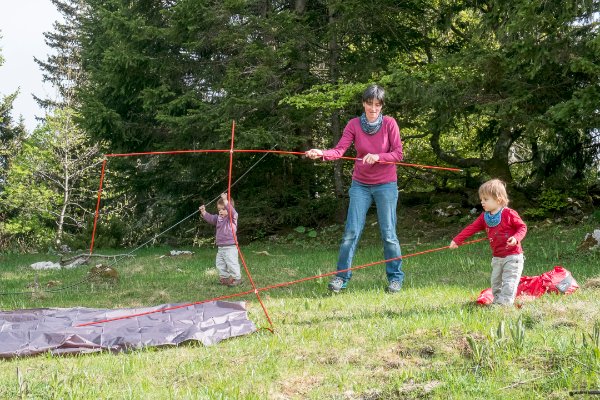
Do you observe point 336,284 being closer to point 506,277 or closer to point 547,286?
point 506,277

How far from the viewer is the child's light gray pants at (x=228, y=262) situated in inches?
308

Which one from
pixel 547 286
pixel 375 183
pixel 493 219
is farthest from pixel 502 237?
pixel 375 183

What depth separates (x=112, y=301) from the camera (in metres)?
6.88

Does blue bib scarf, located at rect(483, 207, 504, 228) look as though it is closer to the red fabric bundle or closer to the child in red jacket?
the child in red jacket

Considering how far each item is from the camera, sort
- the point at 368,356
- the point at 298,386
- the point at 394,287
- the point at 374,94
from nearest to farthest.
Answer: the point at 298,386, the point at 368,356, the point at 374,94, the point at 394,287

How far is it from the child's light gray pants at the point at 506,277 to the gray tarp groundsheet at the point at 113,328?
2.02 metres

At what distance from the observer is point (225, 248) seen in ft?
26.0

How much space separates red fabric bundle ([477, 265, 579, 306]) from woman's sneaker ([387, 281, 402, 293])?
2.94 ft

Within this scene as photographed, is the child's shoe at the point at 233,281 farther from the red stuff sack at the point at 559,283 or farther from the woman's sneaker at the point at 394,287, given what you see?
the red stuff sack at the point at 559,283

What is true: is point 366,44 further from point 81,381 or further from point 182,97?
point 81,381

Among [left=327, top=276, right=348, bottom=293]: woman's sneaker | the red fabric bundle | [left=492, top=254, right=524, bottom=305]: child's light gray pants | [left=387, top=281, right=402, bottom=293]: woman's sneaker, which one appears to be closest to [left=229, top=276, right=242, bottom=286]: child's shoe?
[left=327, top=276, right=348, bottom=293]: woman's sneaker

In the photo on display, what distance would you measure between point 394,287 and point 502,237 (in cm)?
128

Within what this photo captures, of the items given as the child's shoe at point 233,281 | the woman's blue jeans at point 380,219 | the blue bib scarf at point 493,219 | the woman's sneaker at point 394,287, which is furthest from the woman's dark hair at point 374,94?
the child's shoe at point 233,281

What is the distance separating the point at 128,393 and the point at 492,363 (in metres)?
1.97
